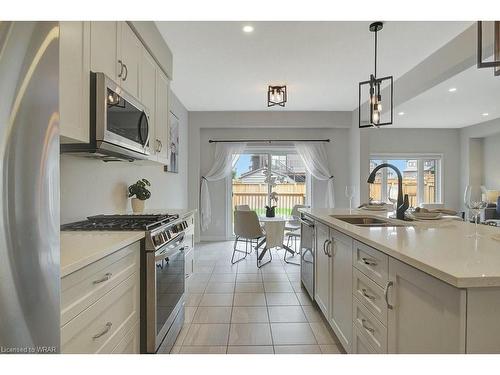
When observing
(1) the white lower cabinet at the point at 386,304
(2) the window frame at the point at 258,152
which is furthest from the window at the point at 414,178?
(1) the white lower cabinet at the point at 386,304

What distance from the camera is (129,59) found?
206 cm

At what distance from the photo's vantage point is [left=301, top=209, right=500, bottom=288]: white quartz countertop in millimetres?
870

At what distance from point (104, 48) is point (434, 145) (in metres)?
7.52

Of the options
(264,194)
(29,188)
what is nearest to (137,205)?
(29,188)

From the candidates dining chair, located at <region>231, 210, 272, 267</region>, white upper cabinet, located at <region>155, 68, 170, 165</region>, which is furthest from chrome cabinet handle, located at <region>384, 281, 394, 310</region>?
dining chair, located at <region>231, 210, 272, 267</region>

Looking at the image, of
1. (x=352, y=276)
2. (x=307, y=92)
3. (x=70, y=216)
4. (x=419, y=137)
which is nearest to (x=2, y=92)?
(x=70, y=216)

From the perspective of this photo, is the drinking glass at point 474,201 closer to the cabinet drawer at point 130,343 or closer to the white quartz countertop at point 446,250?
the white quartz countertop at point 446,250

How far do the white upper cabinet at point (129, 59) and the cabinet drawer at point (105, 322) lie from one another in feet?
4.22

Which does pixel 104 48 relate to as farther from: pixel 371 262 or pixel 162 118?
pixel 371 262

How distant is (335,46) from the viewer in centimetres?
308

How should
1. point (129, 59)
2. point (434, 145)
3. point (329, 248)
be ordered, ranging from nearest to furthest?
1. point (129, 59)
2. point (329, 248)
3. point (434, 145)
